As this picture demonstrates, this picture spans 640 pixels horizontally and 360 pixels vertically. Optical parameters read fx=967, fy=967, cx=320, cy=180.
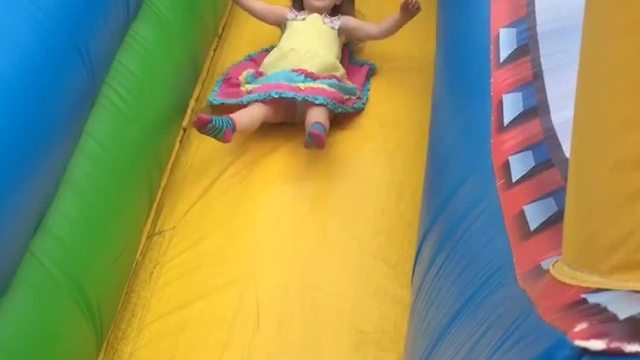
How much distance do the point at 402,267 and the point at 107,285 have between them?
40 cm

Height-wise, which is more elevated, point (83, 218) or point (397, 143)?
point (397, 143)

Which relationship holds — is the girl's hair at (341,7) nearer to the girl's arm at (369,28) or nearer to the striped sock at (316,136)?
the girl's arm at (369,28)

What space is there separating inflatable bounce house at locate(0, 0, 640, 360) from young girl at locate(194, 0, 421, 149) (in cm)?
4

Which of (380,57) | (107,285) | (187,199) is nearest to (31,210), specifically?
(107,285)

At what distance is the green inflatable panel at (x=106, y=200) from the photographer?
108cm

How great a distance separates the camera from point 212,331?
4.11 feet

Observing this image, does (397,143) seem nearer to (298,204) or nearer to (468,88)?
(298,204)

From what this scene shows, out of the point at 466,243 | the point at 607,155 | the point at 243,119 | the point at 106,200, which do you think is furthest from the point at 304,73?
the point at 607,155

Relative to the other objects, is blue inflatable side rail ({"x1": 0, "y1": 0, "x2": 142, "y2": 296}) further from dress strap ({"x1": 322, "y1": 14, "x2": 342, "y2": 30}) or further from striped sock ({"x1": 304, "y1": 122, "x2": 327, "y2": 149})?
dress strap ({"x1": 322, "y1": 14, "x2": 342, "y2": 30})

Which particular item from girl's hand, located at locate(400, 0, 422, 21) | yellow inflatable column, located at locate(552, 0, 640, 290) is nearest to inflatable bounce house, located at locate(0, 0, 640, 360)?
yellow inflatable column, located at locate(552, 0, 640, 290)

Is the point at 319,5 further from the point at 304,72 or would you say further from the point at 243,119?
the point at 243,119

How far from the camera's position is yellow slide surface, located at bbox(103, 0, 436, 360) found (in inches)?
49.2

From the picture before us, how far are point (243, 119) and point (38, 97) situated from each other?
1.55ft

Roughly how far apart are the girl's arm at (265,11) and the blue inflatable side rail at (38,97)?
0.49m
